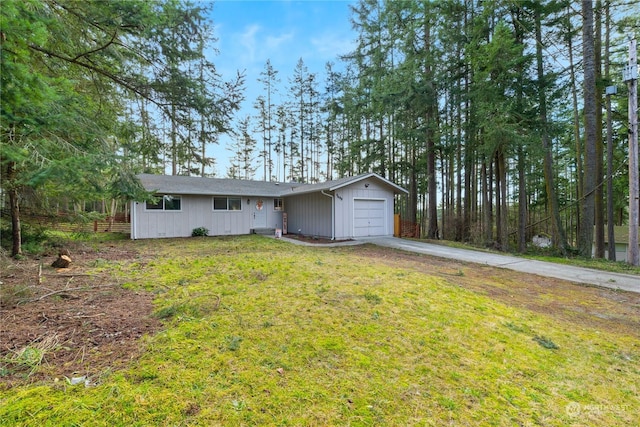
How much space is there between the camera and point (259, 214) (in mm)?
15070

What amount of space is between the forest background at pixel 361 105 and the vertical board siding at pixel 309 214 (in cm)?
517

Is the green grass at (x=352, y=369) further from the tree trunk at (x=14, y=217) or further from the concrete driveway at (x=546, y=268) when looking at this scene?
the tree trunk at (x=14, y=217)

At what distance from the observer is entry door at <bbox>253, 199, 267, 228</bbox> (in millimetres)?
14906

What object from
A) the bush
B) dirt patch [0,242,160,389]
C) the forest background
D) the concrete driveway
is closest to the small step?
the bush

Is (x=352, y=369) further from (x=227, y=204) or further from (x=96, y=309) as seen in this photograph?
(x=227, y=204)

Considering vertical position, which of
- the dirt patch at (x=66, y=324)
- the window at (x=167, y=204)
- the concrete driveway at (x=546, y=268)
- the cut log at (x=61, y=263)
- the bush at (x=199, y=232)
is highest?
the window at (x=167, y=204)

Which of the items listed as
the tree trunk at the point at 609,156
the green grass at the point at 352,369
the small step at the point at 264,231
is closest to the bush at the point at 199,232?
the small step at the point at 264,231

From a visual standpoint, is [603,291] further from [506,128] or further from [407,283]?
[506,128]

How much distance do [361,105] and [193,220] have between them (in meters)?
11.0

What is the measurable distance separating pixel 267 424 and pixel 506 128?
427 inches

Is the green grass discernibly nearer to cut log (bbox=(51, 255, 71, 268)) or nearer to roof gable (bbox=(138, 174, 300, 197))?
cut log (bbox=(51, 255, 71, 268))

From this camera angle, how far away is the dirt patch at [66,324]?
2234 millimetres

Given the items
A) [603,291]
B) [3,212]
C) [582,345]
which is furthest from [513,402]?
[3,212]

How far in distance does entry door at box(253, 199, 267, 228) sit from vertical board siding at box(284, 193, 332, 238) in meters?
1.27
